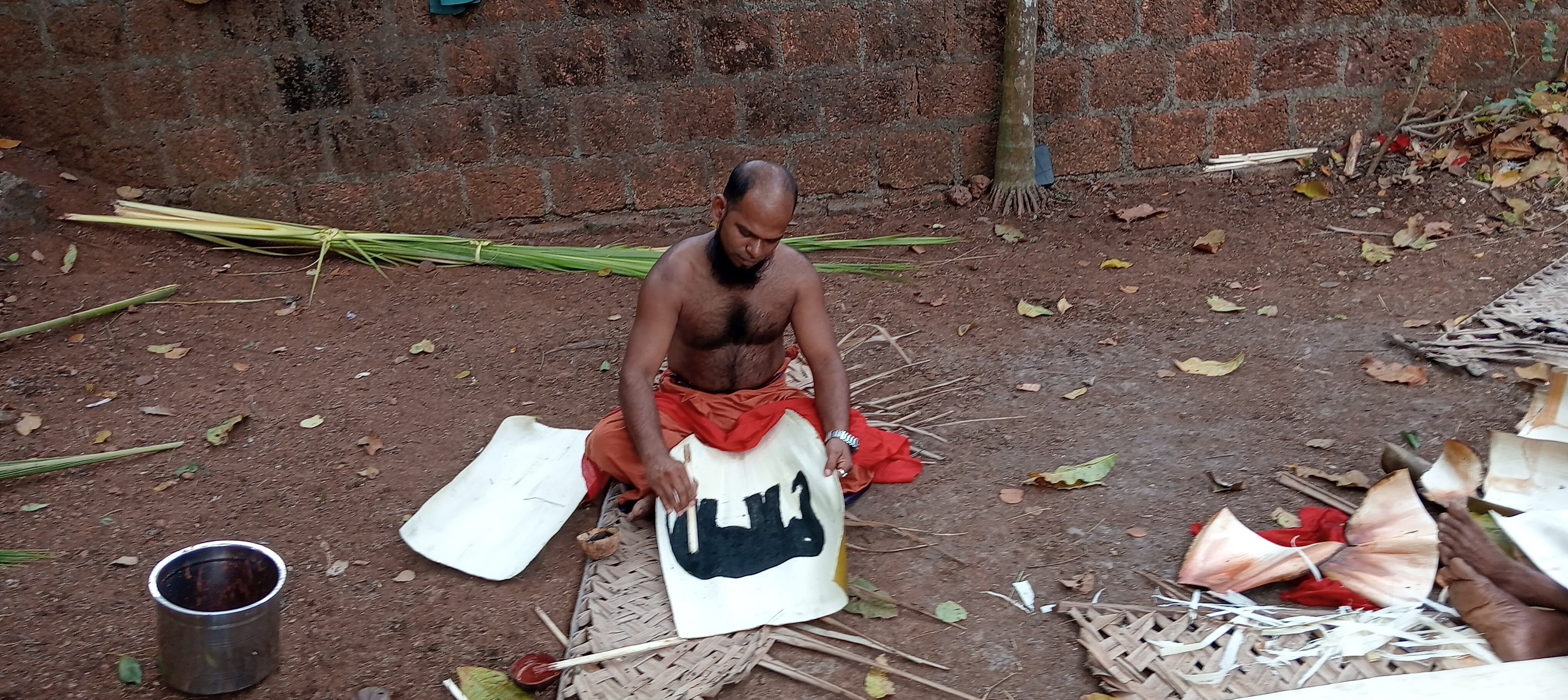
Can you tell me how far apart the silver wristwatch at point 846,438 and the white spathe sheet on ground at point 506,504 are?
73 centimetres

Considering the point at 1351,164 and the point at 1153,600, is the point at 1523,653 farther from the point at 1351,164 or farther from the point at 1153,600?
the point at 1351,164

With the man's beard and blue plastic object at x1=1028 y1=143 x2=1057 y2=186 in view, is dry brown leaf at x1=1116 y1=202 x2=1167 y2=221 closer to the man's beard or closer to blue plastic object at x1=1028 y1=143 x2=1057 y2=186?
blue plastic object at x1=1028 y1=143 x2=1057 y2=186

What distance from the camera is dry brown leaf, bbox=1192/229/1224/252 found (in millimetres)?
4715

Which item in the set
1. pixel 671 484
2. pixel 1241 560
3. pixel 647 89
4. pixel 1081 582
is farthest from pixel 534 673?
pixel 647 89

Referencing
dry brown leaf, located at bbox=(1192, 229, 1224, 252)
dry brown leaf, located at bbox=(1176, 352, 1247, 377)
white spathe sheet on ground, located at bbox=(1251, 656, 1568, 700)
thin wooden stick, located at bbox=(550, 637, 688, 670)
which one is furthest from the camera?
dry brown leaf, located at bbox=(1192, 229, 1224, 252)

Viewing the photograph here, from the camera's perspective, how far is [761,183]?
259 cm

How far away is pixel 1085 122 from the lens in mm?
5168

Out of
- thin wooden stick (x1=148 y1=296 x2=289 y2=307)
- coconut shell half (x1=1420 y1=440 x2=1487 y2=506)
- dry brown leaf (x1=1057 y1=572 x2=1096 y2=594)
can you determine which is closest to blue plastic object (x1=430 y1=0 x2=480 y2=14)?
thin wooden stick (x1=148 y1=296 x2=289 y2=307)

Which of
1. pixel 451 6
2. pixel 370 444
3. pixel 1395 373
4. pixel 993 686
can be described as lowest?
pixel 993 686

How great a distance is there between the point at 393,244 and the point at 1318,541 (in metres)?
3.83

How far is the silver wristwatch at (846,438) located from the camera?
2934 millimetres

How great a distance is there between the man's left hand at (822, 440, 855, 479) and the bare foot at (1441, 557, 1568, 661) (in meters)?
1.39

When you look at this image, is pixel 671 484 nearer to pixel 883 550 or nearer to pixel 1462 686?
pixel 883 550

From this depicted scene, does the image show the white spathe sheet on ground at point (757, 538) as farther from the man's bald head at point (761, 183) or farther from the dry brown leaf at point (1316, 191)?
the dry brown leaf at point (1316, 191)
